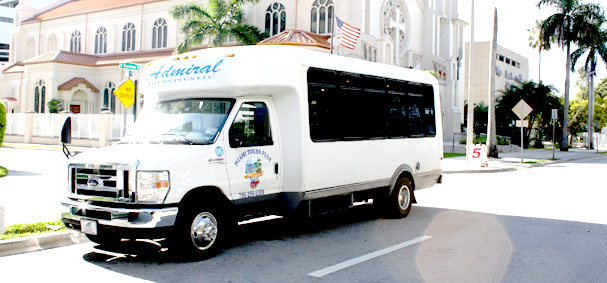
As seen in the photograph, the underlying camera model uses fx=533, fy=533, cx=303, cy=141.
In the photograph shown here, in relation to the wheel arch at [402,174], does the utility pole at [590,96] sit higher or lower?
higher

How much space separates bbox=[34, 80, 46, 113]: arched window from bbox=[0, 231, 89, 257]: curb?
47.3m

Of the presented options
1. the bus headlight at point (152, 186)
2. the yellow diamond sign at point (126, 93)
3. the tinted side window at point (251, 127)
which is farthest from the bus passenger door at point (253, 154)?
the yellow diamond sign at point (126, 93)

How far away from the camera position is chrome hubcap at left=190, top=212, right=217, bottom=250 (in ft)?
21.4

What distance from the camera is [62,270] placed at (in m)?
6.18

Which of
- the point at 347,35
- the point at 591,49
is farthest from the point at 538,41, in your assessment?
the point at 347,35

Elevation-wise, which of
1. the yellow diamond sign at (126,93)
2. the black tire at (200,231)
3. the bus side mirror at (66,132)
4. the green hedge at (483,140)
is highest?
the yellow diamond sign at (126,93)

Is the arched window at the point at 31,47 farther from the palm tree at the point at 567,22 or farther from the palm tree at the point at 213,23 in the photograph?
the palm tree at the point at 567,22

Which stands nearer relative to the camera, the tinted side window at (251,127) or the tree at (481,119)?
the tinted side window at (251,127)

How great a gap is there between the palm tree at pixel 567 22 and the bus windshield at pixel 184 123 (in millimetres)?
44125

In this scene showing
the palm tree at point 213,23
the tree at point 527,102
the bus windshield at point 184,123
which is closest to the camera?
the bus windshield at point 184,123

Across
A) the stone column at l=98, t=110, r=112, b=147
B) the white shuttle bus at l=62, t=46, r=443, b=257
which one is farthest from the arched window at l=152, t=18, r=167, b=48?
the white shuttle bus at l=62, t=46, r=443, b=257

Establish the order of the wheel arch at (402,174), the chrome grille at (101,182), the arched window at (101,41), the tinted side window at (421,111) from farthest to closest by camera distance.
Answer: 1. the arched window at (101,41)
2. the tinted side window at (421,111)
3. the wheel arch at (402,174)
4. the chrome grille at (101,182)

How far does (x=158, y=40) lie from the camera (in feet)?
175

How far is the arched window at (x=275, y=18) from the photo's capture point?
4497cm
